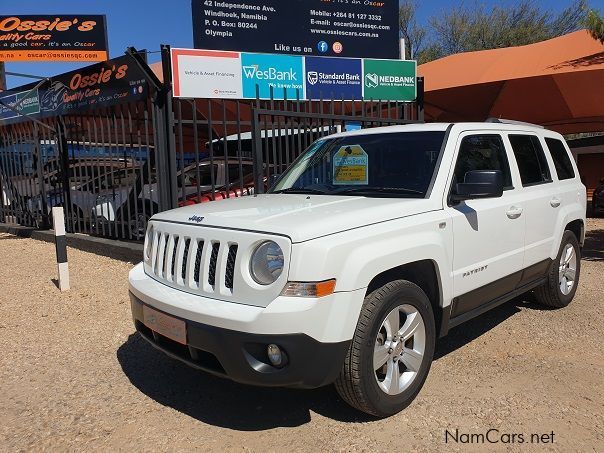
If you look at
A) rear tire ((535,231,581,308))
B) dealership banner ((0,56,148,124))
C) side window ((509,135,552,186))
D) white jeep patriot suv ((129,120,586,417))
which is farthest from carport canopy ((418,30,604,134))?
white jeep patriot suv ((129,120,586,417))

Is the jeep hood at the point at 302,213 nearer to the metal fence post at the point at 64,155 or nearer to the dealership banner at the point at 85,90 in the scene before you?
the dealership banner at the point at 85,90

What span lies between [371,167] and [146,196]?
17.0 feet

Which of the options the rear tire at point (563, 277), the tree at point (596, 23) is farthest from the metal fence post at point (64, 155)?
the tree at point (596, 23)

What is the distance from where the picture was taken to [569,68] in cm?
1057

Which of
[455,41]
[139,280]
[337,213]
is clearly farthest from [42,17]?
[455,41]

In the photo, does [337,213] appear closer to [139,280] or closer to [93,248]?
[139,280]

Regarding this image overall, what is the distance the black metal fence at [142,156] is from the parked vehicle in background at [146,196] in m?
0.02

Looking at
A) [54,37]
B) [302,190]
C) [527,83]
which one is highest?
[54,37]

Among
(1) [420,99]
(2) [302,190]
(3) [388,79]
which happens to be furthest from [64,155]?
(2) [302,190]

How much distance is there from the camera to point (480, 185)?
11.3 feet

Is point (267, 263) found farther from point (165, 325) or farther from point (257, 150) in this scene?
point (257, 150)

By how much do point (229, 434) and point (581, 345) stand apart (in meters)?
3.00

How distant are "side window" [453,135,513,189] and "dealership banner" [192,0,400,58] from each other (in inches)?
262

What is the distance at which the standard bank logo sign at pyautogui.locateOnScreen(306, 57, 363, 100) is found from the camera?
8.87 meters
